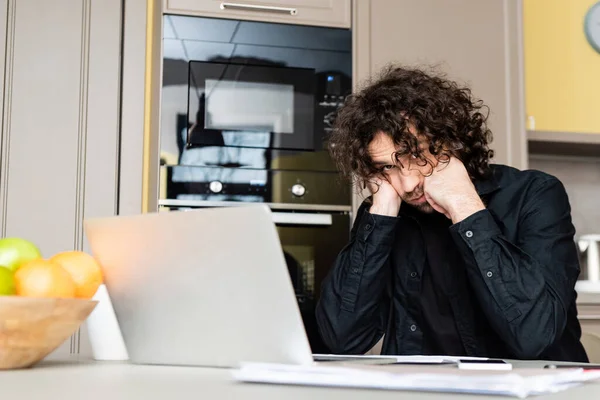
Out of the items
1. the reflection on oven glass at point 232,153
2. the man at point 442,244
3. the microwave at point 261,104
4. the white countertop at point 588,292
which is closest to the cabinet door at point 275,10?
the microwave at point 261,104

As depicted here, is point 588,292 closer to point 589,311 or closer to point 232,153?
point 589,311

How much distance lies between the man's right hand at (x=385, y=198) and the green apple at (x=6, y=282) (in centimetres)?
94

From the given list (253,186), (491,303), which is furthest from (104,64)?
(491,303)

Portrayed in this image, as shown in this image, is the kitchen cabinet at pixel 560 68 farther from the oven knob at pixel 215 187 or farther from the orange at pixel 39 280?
the orange at pixel 39 280

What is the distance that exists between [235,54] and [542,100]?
1.39m

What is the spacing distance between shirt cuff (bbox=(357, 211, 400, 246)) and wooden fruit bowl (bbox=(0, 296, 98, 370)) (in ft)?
2.86

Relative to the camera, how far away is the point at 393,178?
1667 mm

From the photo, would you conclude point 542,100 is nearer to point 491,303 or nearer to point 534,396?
point 491,303

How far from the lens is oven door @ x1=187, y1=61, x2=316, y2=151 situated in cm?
241

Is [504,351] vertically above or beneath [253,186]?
beneath

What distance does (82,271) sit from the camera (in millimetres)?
978

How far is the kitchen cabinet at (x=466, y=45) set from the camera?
8.35ft

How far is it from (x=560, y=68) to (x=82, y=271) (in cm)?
267

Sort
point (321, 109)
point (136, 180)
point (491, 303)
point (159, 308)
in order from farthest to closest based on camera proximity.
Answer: point (321, 109), point (136, 180), point (491, 303), point (159, 308)
